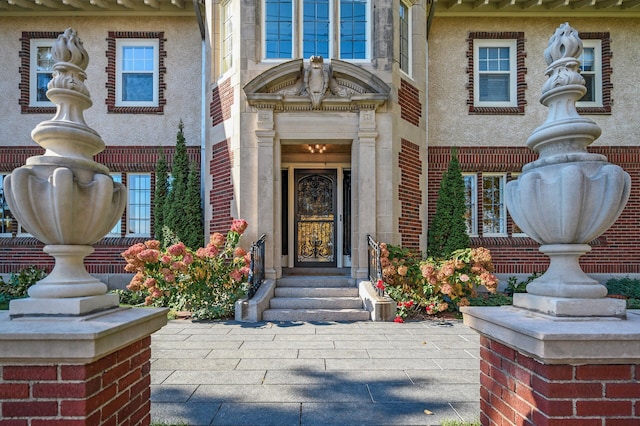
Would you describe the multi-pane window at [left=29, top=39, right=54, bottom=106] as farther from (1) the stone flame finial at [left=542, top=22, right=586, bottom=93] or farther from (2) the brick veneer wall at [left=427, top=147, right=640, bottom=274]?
(1) the stone flame finial at [left=542, top=22, right=586, bottom=93]

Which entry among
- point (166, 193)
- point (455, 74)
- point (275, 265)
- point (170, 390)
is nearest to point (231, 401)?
point (170, 390)

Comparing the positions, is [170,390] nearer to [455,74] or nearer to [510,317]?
[510,317]

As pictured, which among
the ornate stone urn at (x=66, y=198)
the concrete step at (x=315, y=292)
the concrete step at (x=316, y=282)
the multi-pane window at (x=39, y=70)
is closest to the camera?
the ornate stone urn at (x=66, y=198)

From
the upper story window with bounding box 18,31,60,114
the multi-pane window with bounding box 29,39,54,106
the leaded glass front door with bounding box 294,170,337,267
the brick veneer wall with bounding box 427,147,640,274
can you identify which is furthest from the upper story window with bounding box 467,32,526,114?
the multi-pane window with bounding box 29,39,54,106

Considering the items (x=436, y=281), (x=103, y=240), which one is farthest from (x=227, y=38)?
(x=436, y=281)

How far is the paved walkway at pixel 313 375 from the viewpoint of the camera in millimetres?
3133

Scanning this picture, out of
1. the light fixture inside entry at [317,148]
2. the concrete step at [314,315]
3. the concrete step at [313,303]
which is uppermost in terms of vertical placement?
the light fixture inside entry at [317,148]

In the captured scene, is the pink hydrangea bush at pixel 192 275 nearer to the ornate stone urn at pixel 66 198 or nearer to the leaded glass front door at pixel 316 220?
the leaded glass front door at pixel 316 220

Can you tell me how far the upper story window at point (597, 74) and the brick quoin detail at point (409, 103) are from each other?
4298mm

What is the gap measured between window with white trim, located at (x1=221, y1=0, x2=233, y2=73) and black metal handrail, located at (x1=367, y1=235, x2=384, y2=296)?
16.3 feet

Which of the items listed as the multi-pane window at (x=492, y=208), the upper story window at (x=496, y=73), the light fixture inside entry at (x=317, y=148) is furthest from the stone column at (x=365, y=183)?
the multi-pane window at (x=492, y=208)

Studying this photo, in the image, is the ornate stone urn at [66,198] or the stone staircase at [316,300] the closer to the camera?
the ornate stone urn at [66,198]

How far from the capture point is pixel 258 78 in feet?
26.4

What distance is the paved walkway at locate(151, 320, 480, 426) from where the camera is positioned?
313 centimetres
